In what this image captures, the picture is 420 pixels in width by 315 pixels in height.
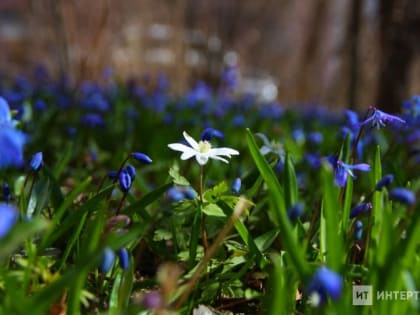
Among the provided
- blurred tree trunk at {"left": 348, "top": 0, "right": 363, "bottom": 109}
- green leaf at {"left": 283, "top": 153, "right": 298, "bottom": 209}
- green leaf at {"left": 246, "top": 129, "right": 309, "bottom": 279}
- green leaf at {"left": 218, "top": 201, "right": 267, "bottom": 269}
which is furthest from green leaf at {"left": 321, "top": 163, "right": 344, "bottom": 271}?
blurred tree trunk at {"left": 348, "top": 0, "right": 363, "bottom": 109}

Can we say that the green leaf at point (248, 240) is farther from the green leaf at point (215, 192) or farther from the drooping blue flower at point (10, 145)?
the drooping blue flower at point (10, 145)

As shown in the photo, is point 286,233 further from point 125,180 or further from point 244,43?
point 244,43

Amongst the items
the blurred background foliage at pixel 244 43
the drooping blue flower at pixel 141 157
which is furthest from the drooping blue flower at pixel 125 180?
the blurred background foliage at pixel 244 43

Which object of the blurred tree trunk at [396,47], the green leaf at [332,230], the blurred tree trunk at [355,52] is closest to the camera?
the green leaf at [332,230]

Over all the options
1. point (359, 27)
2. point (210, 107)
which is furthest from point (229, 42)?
point (210, 107)

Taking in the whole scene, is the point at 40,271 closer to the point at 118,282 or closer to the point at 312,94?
the point at 118,282

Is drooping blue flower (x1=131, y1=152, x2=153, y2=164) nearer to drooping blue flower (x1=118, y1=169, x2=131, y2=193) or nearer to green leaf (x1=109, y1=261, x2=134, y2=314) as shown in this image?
drooping blue flower (x1=118, y1=169, x2=131, y2=193)
